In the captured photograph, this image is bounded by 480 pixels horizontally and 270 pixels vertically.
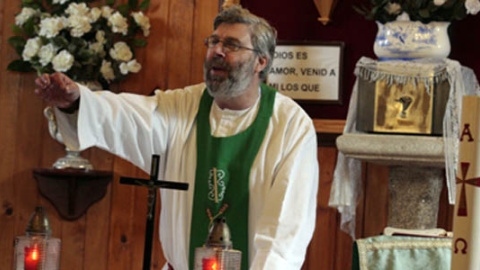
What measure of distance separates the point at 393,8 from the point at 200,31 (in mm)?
1105

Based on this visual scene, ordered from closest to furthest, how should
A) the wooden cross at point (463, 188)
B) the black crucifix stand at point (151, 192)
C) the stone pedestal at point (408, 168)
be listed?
the wooden cross at point (463, 188) → the black crucifix stand at point (151, 192) → the stone pedestal at point (408, 168)

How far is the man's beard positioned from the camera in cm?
325

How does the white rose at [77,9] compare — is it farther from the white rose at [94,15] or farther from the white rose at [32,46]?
the white rose at [32,46]

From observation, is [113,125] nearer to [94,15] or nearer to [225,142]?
[225,142]

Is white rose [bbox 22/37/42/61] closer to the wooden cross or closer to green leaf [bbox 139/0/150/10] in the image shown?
green leaf [bbox 139/0/150/10]

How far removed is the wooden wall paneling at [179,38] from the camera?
455 cm

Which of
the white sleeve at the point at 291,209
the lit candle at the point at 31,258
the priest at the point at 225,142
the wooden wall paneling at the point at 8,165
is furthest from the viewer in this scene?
the wooden wall paneling at the point at 8,165

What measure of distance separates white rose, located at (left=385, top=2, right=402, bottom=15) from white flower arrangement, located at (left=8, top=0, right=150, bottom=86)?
126 centimetres

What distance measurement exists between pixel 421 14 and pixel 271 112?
93cm

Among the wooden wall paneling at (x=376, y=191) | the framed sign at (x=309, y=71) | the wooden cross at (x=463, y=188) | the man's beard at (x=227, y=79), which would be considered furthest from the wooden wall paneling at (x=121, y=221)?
the wooden cross at (x=463, y=188)

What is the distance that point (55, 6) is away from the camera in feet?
14.4

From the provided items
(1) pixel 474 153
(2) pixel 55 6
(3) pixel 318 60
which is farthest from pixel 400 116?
(1) pixel 474 153

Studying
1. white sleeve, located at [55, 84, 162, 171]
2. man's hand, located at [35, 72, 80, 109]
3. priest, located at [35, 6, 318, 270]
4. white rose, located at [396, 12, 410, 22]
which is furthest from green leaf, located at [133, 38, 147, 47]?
man's hand, located at [35, 72, 80, 109]

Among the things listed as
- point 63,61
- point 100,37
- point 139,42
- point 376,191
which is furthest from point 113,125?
point 376,191
